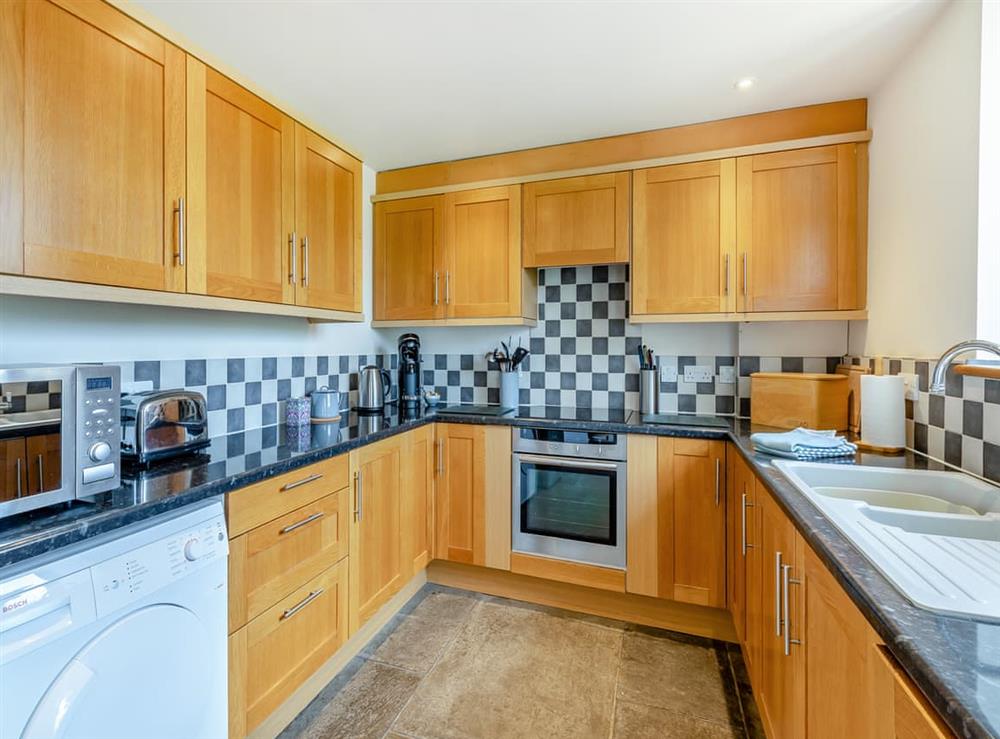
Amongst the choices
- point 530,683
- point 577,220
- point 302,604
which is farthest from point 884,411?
point 302,604

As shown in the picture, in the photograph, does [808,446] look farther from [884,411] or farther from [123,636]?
[123,636]

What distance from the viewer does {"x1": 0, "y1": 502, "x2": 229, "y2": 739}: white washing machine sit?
0.83 meters

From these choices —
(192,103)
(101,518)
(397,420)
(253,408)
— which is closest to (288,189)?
(192,103)

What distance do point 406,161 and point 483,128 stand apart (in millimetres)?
634

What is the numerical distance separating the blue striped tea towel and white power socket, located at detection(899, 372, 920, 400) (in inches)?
10.6

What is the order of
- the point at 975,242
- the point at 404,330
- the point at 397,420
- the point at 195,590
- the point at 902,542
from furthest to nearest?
1. the point at 404,330
2. the point at 397,420
3. the point at 975,242
4. the point at 195,590
5. the point at 902,542

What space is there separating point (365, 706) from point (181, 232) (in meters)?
1.78

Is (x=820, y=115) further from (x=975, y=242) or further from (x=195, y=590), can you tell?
(x=195, y=590)

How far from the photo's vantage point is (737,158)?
2104 mm

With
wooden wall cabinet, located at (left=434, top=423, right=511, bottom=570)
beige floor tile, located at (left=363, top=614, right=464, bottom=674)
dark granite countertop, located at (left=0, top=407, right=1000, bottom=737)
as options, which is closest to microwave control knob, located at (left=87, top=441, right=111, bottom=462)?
dark granite countertop, located at (left=0, top=407, right=1000, bottom=737)

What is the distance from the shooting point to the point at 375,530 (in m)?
1.98

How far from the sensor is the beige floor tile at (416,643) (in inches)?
74.3

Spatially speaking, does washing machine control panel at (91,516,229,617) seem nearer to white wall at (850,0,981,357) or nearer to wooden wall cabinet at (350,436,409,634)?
wooden wall cabinet at (350,436,409,634)

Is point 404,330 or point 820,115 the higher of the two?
point 820,115
